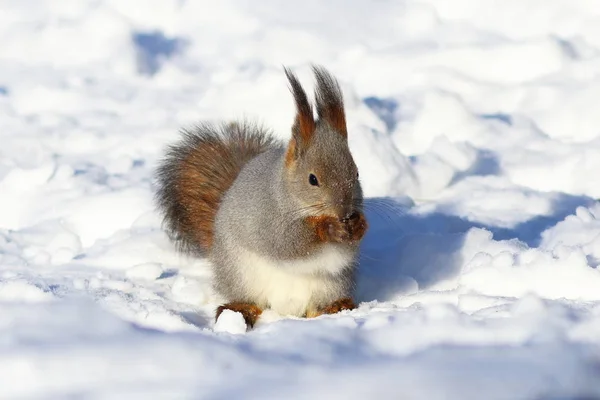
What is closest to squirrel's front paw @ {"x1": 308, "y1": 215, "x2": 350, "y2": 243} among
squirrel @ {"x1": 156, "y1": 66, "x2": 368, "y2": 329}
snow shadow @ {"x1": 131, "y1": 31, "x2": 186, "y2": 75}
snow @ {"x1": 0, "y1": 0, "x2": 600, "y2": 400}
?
squirrel @ {"x1": 156, "y1": 66, "x2": 368, "y2": 329}

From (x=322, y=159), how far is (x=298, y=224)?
214 millimetres

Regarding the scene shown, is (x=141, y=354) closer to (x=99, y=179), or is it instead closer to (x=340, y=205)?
(x=340, y=205)

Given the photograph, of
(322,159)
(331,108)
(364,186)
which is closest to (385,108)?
(364,186)

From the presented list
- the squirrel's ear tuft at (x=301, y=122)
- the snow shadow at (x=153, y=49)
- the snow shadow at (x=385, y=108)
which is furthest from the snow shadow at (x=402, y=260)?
the snow shadow at (x=153, y=49)

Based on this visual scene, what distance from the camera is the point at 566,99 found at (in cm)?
530

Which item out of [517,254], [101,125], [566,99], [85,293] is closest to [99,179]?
[101,125]

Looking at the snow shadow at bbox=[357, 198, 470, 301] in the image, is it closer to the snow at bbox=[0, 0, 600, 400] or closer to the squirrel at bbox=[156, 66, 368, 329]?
the snow at bbox=[0, 0, 600, 400]

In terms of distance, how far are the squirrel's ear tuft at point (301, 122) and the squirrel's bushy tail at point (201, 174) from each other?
0.61 metres

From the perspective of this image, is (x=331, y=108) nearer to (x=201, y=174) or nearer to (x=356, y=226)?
(x=356, y=226)

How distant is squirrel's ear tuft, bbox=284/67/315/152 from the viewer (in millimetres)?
2691

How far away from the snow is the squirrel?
120 mm

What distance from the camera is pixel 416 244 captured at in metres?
3.34

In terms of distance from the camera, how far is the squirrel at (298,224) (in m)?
2.68

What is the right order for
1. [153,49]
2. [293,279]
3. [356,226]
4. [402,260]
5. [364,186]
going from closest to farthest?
[356,226] → [293,279] → [402,260] → [364,186] → [153,49]
